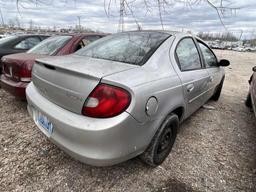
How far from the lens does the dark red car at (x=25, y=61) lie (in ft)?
9.89

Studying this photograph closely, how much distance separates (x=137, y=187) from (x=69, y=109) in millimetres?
1073

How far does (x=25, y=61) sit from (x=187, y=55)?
8.30 ft

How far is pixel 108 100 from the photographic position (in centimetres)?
151

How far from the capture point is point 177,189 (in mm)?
1949

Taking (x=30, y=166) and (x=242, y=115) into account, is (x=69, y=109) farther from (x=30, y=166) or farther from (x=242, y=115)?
(x=242, y=115)

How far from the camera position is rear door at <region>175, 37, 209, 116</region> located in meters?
2.33

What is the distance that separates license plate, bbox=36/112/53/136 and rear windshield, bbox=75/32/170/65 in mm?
911

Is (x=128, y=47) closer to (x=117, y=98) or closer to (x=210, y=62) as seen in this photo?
(x=117, y=98)

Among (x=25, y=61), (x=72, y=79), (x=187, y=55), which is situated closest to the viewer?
(x=72, y=79)

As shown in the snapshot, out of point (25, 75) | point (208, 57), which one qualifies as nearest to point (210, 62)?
point (208, 57)

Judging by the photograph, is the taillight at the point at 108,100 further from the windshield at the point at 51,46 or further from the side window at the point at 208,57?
the windshield at the point at 51,46

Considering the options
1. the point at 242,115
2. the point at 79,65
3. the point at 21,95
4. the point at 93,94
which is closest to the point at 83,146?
the point at 93,94

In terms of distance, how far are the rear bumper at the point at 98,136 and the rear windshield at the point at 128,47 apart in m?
0.73

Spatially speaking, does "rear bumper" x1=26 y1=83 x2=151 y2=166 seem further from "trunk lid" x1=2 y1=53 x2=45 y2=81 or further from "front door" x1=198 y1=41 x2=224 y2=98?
"front door" x1=198 y1=41 x2=224 y2=98
